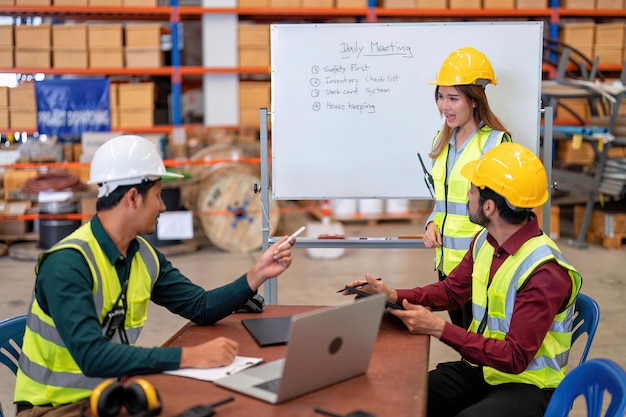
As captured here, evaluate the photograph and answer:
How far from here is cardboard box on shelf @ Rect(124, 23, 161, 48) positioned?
8.32 m

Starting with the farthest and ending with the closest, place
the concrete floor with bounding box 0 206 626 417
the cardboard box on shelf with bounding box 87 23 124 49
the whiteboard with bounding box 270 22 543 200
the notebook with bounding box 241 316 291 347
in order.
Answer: the cardboard box on shelf with bounding box 87 23 124 49 → the concrete floor with bounding box 0 206 626 417 → the whiteboard with bounding box 270 22 543 200 → the notebook with bounding box 241 316 291 347

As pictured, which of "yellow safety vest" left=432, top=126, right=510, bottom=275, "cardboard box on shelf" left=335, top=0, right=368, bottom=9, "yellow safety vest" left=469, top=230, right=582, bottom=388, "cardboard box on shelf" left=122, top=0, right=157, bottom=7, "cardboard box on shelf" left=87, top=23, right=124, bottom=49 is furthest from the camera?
"cardboard box on shelf" left=335, top=0, right=368, bottom=9

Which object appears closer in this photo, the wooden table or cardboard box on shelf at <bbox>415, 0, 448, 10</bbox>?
the wooden table

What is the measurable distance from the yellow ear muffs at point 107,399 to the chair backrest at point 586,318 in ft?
5.52

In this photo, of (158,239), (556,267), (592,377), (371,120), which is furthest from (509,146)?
(158,239)

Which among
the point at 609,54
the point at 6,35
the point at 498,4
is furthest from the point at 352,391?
the point at 609,54

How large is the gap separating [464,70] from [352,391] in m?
1.98

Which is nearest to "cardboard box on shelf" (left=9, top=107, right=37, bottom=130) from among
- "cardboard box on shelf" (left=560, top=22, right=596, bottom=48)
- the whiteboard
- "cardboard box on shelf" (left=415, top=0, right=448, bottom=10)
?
"cardboard box on shelf" (left=415, top=0, right=448, bottom=10)

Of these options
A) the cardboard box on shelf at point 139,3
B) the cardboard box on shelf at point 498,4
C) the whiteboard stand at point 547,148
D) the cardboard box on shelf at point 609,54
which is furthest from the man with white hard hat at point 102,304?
the cardboard box on shelf at point 609,54

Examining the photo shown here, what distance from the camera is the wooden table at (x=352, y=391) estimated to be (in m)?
2.03

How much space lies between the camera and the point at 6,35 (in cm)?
823

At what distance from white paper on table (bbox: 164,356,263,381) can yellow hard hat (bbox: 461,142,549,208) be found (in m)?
0.97

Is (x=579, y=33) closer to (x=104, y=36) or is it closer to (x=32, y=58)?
(x=104, y=36)

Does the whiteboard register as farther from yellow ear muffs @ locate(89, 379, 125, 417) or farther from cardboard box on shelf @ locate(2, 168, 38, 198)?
cardboard box on shelf @ locate(2, 168, 38, 198)
